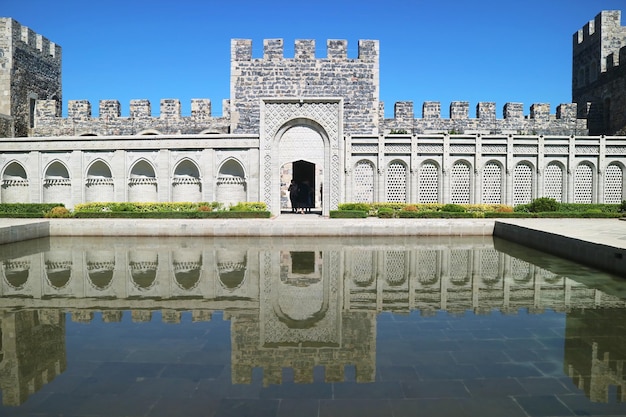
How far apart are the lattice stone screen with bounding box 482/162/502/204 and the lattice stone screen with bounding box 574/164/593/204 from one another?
13.9ft

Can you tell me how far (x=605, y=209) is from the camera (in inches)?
883

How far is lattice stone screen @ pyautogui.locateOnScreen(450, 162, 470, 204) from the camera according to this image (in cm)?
2491

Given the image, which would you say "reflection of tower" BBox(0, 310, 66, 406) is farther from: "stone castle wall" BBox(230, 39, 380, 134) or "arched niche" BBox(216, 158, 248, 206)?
"stone castle wall" BBox(230, 39, 380, 134)

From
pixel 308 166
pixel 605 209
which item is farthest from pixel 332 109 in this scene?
pixel 605 209

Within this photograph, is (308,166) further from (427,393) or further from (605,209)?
(427,393)

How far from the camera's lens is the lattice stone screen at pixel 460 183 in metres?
24.9

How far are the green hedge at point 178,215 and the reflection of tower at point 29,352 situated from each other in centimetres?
1270

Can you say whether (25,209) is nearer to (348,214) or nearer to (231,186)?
(231,186)

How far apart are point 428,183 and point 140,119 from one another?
1823cm

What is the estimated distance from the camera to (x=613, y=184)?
25.2 meters

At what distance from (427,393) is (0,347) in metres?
5.20

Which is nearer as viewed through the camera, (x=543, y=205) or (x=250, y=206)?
(x=543, y=205)

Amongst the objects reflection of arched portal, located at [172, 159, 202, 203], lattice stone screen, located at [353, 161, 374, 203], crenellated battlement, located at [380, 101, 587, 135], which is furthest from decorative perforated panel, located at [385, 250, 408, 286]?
crenellated battlement, located at [380, 101, 587, 135]

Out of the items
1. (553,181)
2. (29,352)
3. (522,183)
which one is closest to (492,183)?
(522,183)
